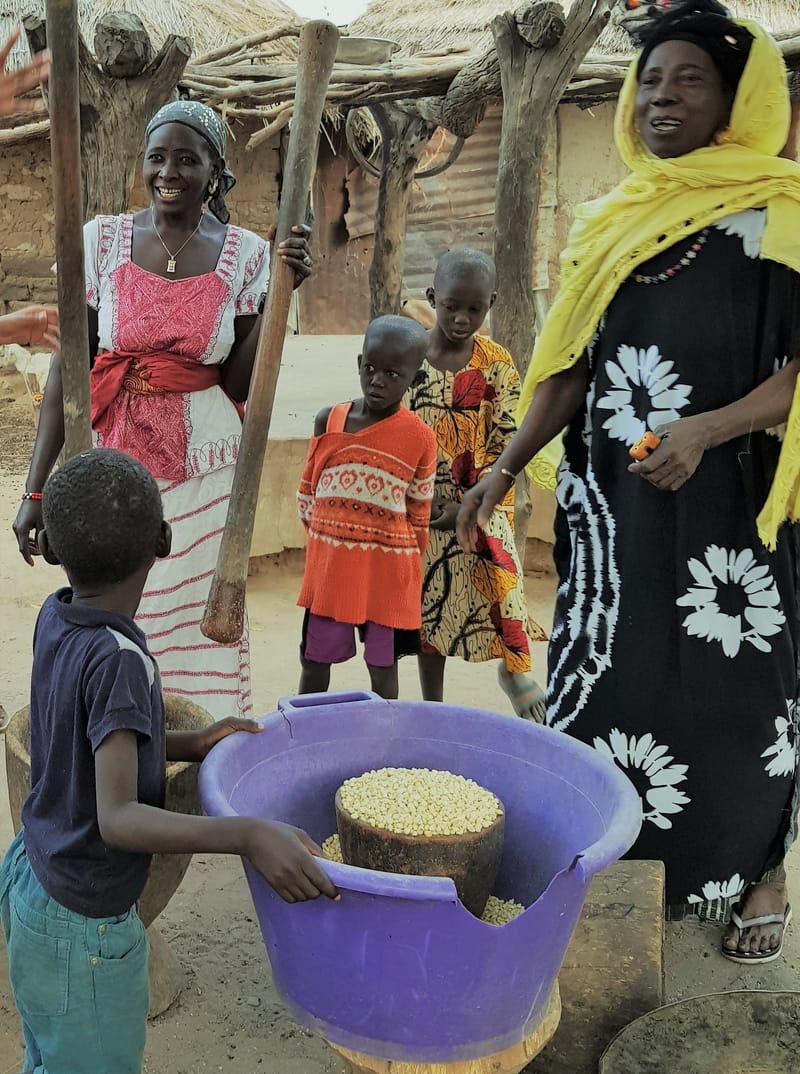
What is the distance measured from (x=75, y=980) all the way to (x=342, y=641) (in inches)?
65.2

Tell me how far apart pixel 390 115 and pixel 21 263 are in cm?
393

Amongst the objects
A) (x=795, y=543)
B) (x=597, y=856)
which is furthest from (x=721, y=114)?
(x=597, y=856)

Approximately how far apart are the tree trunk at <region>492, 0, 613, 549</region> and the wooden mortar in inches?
129

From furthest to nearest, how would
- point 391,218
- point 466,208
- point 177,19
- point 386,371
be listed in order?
point 466,208
point 177,19
point 391,218
point 386,371

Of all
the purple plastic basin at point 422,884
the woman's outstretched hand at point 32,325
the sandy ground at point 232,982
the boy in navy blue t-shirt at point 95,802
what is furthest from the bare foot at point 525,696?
the boy in navy blue t-shirt at point 95,802

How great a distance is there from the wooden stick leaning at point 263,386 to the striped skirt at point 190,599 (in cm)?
39

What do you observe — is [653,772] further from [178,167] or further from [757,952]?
[178,167]

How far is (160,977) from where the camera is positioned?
211cm

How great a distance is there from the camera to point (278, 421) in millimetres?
5523

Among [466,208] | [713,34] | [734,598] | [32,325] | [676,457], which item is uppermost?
[466,208]

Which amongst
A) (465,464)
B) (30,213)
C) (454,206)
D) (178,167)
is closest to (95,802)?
(178,167)

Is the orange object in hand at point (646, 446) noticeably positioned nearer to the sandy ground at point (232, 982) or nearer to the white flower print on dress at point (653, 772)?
the white flower print on dress at point (653, 772)

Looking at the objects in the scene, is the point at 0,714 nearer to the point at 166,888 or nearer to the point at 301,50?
the point at 166,888

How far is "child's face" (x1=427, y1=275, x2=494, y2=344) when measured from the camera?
308 centimetres
